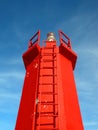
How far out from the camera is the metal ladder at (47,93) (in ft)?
25.8

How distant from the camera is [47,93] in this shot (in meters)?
8.69

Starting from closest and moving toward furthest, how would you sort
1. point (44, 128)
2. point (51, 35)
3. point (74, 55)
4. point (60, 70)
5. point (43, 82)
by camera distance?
point (44, 128) → point (43, 82) → point (60, 70) → point (74, 55) → point (51, 35)

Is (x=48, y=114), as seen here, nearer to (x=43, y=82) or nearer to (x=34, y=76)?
(x=43, y=82)

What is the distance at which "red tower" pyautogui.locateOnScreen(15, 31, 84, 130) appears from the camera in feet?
26.2

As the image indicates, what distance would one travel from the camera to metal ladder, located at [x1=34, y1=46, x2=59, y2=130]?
7.85 m

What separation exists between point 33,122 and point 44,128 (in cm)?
48

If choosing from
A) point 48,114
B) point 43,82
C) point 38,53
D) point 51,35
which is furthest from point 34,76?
point 51,35

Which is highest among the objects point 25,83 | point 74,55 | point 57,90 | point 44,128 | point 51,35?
point 51,35

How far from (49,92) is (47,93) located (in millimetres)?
94

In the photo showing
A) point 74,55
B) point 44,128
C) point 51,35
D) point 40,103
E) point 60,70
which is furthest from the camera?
point 51,35

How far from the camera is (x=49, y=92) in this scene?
343 inches

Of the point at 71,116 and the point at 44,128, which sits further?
the point at 71,116

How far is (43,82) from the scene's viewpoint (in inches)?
360

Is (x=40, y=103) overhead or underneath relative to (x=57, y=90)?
underneath
